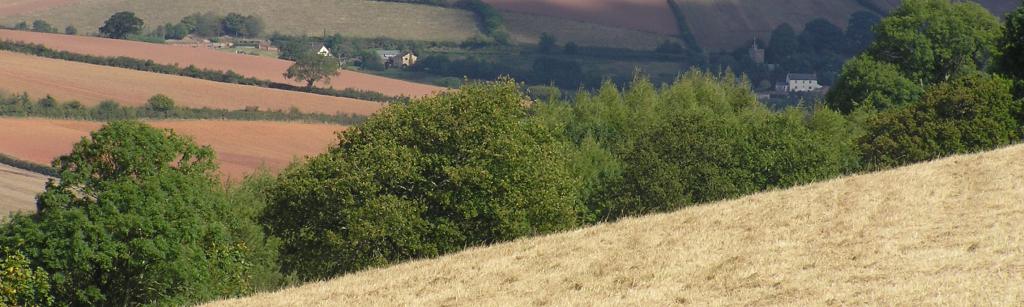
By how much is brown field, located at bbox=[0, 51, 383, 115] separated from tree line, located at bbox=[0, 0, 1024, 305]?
66323mm

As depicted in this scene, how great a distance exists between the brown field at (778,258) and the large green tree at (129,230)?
10308mm

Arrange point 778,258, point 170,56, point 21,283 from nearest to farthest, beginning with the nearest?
1. point 778,258
2. point 21,283
3. point 170,56

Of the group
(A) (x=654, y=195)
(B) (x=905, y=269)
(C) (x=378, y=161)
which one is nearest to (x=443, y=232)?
(C) (x=378, y=161)

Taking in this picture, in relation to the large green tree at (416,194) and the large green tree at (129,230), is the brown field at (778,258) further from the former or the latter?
the large green tree at (416,194)

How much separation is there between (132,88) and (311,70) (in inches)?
1213

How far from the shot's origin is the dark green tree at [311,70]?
7475 inches

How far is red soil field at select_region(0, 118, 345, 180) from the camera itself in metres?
120

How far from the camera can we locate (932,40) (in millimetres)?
118125

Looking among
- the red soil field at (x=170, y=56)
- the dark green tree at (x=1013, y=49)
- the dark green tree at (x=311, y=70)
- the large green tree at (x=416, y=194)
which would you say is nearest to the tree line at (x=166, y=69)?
the red soil field at (x=170, y=56)

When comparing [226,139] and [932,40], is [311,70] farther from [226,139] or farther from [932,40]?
[932,40]

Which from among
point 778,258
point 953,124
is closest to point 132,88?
point 953,124

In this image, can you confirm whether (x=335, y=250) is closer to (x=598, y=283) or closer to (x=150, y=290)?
(x=150, y=290)

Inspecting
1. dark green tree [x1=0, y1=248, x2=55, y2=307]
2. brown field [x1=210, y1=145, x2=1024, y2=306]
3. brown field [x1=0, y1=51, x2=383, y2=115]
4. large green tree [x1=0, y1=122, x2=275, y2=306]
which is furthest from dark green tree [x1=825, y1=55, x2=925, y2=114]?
dark green tree [x1=0, y1=248, x2=55, y2=307]

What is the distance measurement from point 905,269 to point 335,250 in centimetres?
3165
